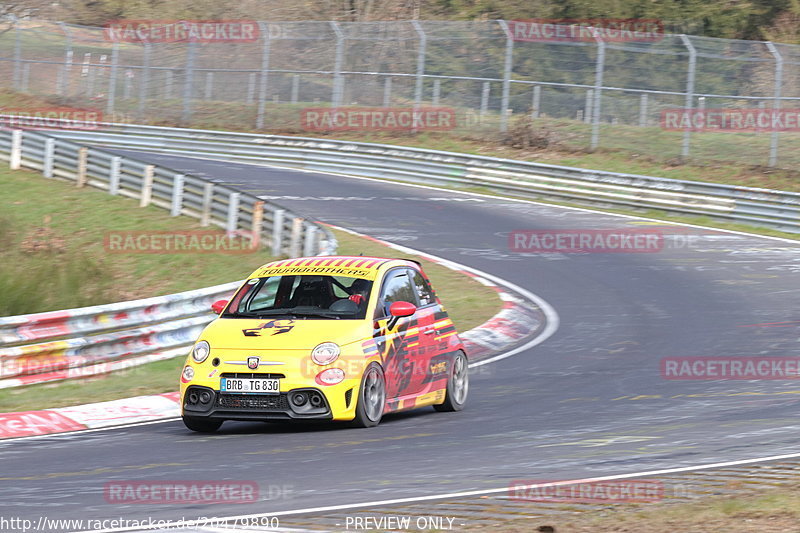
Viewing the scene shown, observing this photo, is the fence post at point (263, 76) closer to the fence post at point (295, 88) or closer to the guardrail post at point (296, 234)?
the fence post at point (295, 88)

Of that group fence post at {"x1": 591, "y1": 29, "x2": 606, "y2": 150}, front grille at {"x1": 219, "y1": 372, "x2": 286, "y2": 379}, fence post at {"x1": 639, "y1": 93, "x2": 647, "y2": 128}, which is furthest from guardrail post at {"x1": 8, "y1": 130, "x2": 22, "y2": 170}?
front grille at {"x1": 219, "y1": 372, "x2": 286, "y2": 379}

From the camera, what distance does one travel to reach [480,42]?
3628 centimetres

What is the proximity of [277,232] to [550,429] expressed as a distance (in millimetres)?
13422

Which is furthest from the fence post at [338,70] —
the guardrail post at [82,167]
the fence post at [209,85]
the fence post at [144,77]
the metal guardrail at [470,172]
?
the guardrail post at [82,167]

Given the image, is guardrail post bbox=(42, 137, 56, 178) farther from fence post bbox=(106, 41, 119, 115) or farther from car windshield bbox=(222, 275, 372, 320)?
car windshield bbox=(222, 275, 372, 320)

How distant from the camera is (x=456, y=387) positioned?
40.0 ft

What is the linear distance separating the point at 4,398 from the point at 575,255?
1386cm

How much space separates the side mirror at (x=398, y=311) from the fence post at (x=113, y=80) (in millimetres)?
35544

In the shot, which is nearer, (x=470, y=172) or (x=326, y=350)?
(x=326, y=350)

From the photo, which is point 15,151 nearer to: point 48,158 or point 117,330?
point 48,158

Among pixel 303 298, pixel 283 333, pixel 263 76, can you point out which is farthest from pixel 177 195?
pixel 283 333

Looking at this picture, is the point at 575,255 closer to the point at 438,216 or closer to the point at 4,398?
the point at 438,216

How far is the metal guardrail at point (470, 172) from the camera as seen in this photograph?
2844 cm

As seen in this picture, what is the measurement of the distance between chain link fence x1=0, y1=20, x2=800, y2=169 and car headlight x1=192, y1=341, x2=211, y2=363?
23.0m
